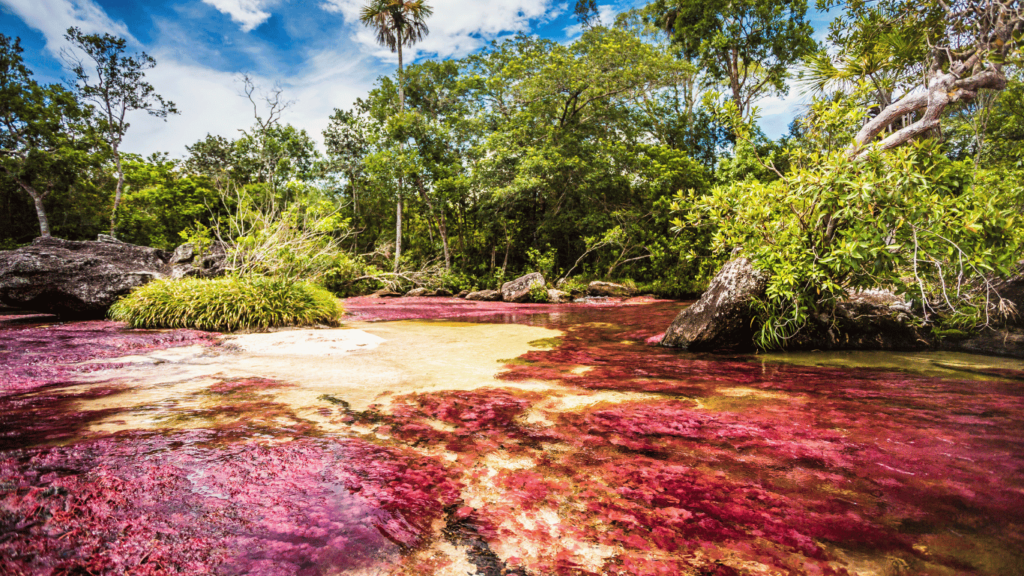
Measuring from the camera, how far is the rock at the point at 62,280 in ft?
21.1

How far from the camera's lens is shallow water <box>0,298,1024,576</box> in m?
1.03

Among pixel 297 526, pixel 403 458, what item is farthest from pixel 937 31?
pixel 297 526

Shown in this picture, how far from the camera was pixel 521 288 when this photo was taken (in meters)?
14.7

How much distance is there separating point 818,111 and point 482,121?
15.4m

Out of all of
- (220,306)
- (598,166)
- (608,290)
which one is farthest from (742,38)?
(220,306)

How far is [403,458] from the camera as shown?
1656 mm

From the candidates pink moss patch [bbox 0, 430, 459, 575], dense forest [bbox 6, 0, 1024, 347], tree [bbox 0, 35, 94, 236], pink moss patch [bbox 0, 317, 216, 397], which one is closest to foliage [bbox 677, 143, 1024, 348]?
dense forest [bbox 6, 0, 1024, 347]

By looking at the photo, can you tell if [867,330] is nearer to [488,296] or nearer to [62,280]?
[62,280]

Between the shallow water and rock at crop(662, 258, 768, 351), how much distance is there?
1349 mm

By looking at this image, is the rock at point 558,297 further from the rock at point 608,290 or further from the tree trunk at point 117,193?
the tree trunk at point 117,193

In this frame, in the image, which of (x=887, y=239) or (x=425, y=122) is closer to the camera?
(x=887, y=239)

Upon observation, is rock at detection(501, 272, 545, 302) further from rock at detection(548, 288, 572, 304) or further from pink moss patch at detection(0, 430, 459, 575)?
pink moss patch at detection(0, 430, 459, 575)

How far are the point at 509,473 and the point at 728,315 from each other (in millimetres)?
3811

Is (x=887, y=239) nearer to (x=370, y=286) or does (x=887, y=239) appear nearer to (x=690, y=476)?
(x=690, y=476)
